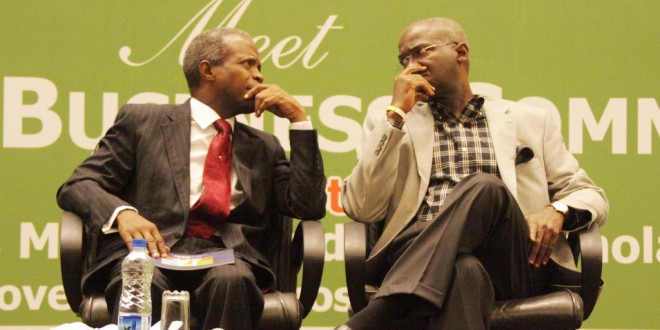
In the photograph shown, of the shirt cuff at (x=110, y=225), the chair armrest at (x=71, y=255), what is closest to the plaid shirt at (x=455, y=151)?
the shirt cuff at (x=110, y=225)

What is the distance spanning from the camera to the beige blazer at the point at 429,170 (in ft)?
11.4

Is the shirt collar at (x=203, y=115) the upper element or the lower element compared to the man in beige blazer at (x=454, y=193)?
upper

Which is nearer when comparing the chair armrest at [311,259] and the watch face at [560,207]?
the chair armrest at [311,259]

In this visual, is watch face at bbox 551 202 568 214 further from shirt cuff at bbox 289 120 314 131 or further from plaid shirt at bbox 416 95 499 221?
shirt cuff at bbox 289 120 314 131

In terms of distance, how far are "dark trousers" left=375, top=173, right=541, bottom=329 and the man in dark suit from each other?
1.55 feet

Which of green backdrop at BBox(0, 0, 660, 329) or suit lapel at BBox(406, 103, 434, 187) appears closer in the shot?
suit lapel at BBox(406, 103, 434, 187)

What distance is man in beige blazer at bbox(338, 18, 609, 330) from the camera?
3041 millimetres

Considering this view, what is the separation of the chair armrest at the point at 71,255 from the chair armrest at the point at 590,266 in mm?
1554

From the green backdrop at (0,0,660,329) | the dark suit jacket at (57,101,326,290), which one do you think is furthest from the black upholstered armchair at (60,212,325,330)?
the green backdrop at (0,0,660,329)

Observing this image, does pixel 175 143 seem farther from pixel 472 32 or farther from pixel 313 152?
pixel 472 32

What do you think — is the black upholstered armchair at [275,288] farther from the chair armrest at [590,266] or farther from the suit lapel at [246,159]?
the chair armrest at [590,266]

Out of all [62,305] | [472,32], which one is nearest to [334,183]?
[472,32]

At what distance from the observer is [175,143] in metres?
3.51

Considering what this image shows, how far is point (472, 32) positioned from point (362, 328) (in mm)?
1876
